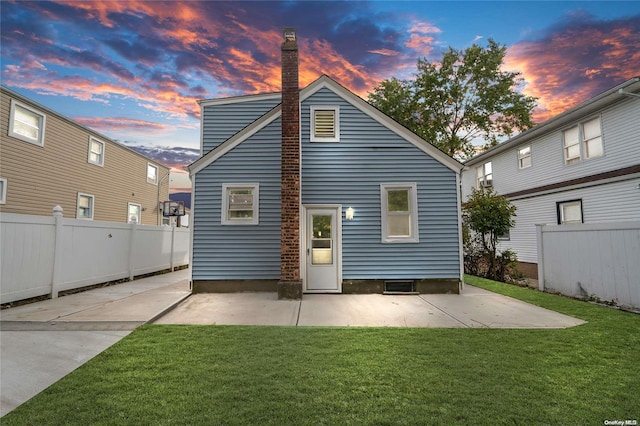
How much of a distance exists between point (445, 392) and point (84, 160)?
688 inches

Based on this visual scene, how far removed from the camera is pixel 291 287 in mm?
7121

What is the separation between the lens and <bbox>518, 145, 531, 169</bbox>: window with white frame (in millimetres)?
13594

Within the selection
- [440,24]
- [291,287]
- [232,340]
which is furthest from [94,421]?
[440,24]

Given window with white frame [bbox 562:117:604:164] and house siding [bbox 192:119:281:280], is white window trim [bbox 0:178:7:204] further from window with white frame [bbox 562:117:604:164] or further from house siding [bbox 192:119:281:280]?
window with white frame [bbox 562:117:604:164]

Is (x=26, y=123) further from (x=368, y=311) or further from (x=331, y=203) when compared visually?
(x=368, y=311)

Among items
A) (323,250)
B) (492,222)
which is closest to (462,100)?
(492,222)

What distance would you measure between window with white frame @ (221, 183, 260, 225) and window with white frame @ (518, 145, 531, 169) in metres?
13.0

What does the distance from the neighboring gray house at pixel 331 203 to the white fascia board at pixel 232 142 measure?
0.10ft

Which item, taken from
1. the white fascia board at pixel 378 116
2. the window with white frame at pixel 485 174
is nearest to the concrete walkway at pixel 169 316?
the white fascia board at pixel 378 116

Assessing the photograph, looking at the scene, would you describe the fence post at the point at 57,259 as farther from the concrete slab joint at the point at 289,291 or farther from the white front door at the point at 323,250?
the white front door at the point at 323,250

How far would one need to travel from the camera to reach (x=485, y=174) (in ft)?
55.3

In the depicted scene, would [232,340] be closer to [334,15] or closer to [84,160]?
[334,15]

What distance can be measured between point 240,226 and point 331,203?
2693mm

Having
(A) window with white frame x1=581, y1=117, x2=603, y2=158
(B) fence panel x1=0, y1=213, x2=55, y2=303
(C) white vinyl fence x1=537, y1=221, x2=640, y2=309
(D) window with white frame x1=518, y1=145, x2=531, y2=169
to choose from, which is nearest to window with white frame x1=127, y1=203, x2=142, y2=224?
(B) fence panel x1=0, y1=213, x2=55, y2=303
